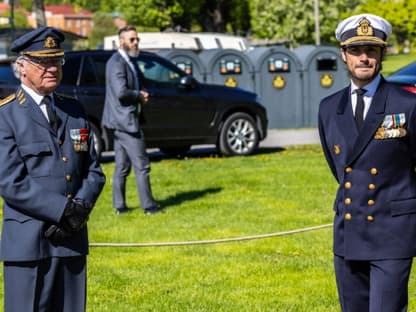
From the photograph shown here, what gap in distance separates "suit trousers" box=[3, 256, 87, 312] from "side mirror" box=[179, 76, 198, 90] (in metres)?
10.7

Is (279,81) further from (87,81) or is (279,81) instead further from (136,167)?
(136,167)

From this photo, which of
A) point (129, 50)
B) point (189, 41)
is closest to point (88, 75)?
point (129, 50)

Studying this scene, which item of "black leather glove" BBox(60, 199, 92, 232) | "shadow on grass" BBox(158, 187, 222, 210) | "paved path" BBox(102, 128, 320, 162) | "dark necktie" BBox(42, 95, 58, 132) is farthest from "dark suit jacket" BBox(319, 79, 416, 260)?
"paved path" BBox(102, 128, 320, 162)

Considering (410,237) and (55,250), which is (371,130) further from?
(55,250)

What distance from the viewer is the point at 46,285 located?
4805 mm

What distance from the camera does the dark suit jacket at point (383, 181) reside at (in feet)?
15.3

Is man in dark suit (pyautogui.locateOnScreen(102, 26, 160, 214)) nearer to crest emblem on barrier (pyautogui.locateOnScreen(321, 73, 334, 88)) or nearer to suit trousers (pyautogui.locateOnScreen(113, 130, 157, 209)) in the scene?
suit trousers (pyautogui.locateOnScreen(113, 130, 157, 209))

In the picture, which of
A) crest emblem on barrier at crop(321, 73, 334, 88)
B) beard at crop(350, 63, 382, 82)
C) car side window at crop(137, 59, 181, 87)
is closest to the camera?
beard at crop(350, 63, 382, 82)

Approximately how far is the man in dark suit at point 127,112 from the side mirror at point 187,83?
4.29 m

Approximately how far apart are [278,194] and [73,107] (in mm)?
7505

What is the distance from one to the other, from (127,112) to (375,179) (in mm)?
6548

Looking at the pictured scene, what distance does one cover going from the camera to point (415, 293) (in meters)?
7.32

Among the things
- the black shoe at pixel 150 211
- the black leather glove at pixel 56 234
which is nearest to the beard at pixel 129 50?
the black shoe at pixel 150 211

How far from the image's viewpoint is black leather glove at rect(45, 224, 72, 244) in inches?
187
